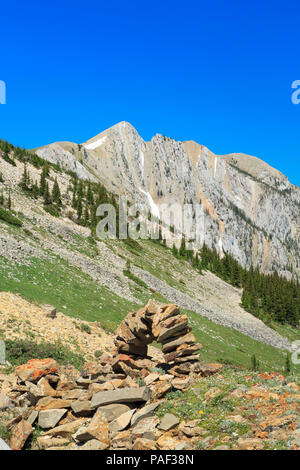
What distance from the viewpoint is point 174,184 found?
7820 inches

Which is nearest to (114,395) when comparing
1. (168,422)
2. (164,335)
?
(168,422)

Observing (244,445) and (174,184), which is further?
(174,184)

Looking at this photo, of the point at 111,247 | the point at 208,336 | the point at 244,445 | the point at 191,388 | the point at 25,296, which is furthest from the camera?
the point at 111,247

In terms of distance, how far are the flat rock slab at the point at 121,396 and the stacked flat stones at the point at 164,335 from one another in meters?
3.59

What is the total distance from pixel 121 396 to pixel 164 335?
15.0 feet

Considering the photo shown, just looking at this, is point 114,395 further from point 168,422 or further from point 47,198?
point 47,198

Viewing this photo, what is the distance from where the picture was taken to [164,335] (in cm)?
1595

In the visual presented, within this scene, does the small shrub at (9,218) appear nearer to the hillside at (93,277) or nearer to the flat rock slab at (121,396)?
the hillside at (93,277)

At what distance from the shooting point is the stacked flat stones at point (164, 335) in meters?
15.7

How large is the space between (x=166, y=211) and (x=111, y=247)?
12444cm

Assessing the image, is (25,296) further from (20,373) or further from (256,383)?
(256,383)

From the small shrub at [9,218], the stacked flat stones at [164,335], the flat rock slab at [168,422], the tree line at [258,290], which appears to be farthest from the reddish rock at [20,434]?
the tree line at [258,290]

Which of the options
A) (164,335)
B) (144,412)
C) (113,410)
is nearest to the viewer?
(144,412)

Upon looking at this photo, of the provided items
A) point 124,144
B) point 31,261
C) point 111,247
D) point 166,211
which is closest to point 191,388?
point 31,261
